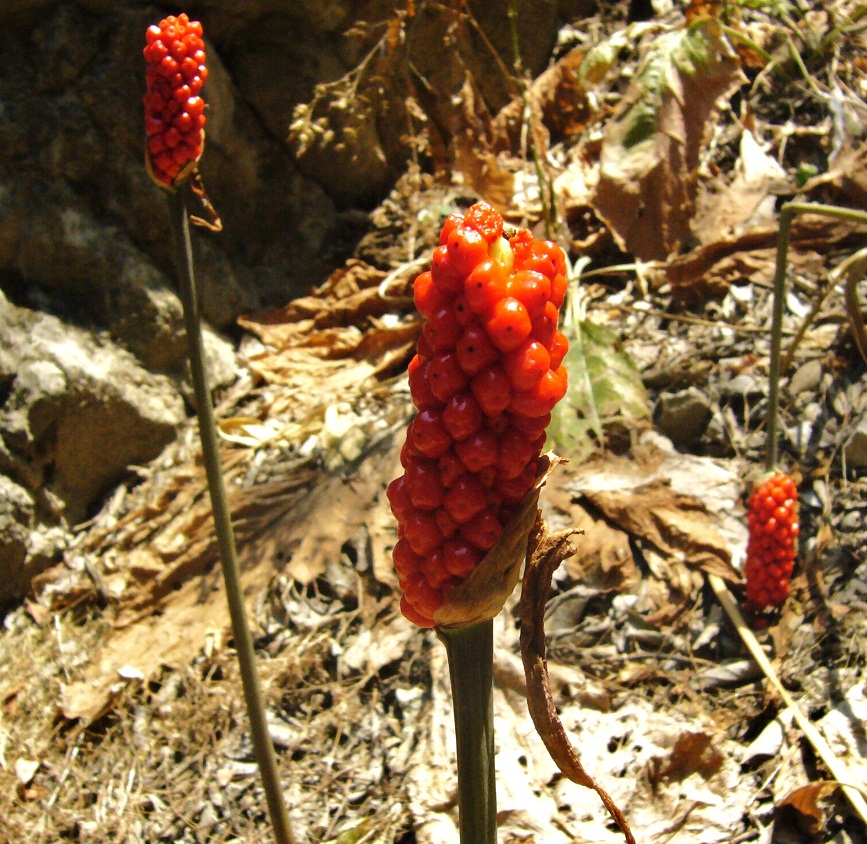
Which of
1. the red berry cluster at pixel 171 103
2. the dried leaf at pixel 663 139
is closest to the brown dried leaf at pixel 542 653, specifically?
the red berry cluster at pixel 171 103

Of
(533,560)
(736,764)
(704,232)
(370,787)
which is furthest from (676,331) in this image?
(533,560)

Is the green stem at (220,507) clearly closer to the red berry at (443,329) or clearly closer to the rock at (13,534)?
the red berry at (443,329)

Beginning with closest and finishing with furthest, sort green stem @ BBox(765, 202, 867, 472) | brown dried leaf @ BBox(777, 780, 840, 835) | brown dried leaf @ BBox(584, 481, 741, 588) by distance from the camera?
brown dried leaf @ BBox(777, 780, 840, 835), green stem @ BBox(765, 202, 867, 472), brown dried leaf @ BBox(584, 481, 741, 588)

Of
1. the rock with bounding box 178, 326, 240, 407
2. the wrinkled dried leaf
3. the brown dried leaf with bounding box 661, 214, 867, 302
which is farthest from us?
the rock with bounding box 178, 326, 240, 407

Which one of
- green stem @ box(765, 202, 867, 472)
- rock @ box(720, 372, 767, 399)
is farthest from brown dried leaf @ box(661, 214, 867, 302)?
green stem @ box(765, 202, 867, 472)

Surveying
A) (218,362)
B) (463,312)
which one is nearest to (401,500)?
(463,312)

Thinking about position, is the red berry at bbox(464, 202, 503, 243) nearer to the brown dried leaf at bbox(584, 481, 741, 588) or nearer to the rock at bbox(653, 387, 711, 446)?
the brown dried leaf at bbox(584, 481, 741, 588)

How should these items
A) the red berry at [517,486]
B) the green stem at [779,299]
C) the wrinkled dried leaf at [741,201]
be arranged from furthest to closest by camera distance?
1. the wrinkled dried leaf at [741,201]
2. the green stem at [779,299]
3. the red berry at [517,486]
